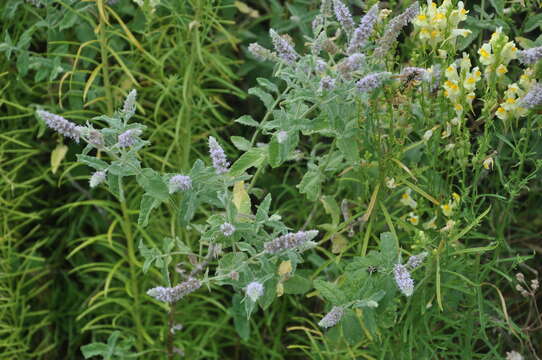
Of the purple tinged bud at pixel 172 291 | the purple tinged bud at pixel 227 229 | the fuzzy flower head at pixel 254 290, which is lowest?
the purple tinged bud at pixel 172 291

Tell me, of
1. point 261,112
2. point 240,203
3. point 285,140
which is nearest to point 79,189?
point 261,112

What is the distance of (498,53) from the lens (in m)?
1.40

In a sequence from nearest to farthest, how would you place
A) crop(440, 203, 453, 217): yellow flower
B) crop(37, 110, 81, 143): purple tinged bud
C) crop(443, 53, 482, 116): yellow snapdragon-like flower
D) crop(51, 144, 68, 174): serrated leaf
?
1. crop(37, 110, 81, 143): purple tinged bud
2. crop(443, 53, 482, 116): yellow snapdragon-like flower
3. crop(440, 203, 453, 217): yellow flower
4. crop(51, 144, 68, 174): serrated leaf

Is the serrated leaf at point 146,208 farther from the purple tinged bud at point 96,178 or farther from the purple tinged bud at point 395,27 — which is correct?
the purple tinged bud at point 395,27

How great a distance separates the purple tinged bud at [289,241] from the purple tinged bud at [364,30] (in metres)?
0.37

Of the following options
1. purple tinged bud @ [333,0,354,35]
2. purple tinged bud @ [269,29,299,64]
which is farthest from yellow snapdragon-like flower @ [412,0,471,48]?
purple tinged bud @ [269,29,299,64]

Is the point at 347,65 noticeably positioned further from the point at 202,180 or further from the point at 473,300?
the point at 473,300

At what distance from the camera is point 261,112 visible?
2.69 metres

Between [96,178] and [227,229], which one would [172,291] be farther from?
[96,178]

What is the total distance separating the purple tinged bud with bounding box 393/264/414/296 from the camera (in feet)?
4.30

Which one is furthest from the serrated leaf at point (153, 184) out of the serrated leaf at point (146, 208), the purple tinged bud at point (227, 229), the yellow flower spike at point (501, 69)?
the yellow flower spike at point (501, 69)

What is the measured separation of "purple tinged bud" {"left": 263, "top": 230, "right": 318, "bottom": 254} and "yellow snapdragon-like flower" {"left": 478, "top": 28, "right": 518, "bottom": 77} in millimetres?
525

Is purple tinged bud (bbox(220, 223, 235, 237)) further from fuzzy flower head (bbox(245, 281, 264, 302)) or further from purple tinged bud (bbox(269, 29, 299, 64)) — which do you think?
purple tinged bud (bbox(269, 29, 299, 64))

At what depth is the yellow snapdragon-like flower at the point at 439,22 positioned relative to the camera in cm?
147
